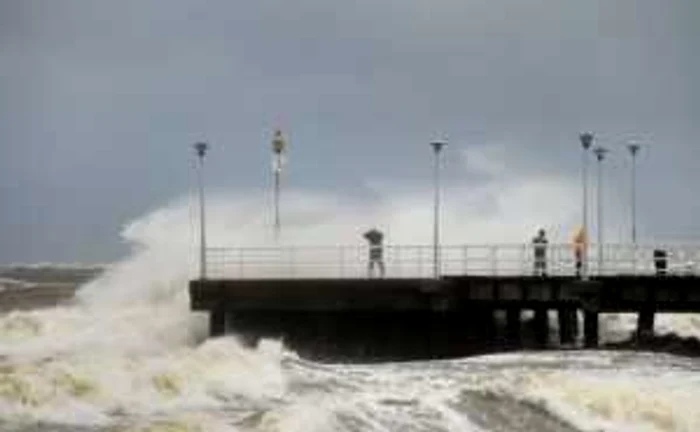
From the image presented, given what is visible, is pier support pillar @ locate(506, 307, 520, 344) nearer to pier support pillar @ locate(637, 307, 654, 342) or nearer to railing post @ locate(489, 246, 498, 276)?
railing post @ locate(489, 246, 498, 276)

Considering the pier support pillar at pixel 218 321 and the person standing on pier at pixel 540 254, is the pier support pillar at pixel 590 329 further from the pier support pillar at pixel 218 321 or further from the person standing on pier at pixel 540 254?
the pier support pillar at pixel 218 321

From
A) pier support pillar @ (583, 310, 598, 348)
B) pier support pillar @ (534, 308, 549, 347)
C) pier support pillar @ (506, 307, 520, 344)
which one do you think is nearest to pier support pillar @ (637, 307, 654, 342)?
pier support pillar @ (583, 310, 598, 348)

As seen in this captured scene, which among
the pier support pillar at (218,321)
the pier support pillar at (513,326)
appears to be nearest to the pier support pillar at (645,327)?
the pier support pillar at (513,326)

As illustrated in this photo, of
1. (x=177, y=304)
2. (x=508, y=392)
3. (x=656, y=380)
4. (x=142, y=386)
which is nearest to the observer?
(x=142, y=386)

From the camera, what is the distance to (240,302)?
4325cm

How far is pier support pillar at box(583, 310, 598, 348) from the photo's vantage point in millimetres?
43750

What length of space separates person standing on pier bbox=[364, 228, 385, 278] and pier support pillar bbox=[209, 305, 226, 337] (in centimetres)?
441

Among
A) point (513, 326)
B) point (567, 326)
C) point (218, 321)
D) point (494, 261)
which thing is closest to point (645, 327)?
point (567, 326)

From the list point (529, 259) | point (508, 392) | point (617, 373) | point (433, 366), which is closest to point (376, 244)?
point (529, 259)

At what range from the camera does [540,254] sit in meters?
46.2

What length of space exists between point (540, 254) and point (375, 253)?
4704mm

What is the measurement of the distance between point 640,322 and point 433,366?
10.7 m

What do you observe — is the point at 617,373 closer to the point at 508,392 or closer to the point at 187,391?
the point at 508,392

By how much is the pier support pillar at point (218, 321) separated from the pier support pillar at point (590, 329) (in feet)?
31.7
